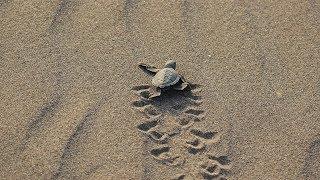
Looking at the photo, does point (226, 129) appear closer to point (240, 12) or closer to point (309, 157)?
point (309, 157)

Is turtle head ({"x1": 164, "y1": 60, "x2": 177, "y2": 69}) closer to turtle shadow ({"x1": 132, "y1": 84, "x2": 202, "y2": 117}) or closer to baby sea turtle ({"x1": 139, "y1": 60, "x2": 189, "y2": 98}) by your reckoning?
baby sea turtle ({"x1": 139, "y1": 60, "x2": 189, "y2": 98})

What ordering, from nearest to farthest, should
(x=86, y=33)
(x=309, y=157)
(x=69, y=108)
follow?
(x=309, y=157) → (x=69, y=108) → (x=86, y=33)

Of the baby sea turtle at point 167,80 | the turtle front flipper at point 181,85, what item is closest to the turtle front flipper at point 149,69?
the baby sea turtle at point 167,80

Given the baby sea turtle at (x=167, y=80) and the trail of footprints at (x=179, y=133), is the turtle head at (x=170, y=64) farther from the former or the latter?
the trail of footprints at (x=179, y=133)

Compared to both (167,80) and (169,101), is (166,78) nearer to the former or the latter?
(167,80)

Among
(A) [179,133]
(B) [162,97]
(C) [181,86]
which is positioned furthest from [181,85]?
(A) [179,133]

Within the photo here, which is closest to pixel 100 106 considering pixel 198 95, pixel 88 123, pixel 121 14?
pixel 88 123

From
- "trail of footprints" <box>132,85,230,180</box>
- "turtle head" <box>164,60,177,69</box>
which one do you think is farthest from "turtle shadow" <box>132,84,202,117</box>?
"turtle head" <box>164,60,177,69</box>
